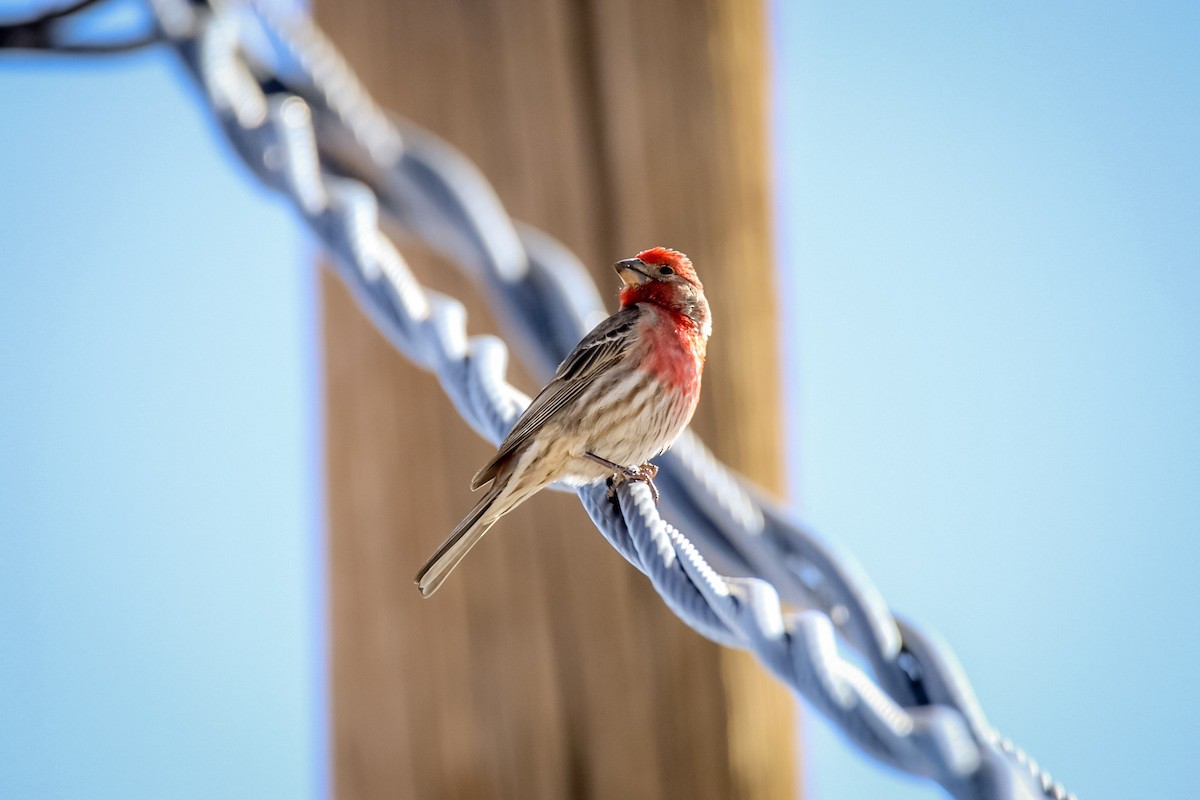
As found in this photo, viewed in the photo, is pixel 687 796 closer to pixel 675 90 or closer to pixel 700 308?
pixel 700 308

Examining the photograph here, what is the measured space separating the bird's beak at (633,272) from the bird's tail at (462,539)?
2.45 ft

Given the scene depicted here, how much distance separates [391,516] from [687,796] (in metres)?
1.17

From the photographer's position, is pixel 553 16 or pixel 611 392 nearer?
pixel 553 16

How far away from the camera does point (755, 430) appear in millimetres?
3770

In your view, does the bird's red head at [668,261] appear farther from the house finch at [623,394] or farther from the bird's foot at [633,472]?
the bird's foot at [633,472]

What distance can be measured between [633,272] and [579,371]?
34 cm

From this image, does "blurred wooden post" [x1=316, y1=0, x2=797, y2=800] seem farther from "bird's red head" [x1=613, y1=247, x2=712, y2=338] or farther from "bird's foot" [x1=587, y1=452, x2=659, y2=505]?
"bird's foot" [x1=587, y1=452, x2=659, y2=505]

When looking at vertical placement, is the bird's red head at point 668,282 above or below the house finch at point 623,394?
above

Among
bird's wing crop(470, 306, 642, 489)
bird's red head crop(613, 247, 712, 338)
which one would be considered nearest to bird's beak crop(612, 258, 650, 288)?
bird's red head crop(613, 247, 712, 338)

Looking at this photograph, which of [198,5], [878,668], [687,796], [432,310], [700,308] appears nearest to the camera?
[878,668]

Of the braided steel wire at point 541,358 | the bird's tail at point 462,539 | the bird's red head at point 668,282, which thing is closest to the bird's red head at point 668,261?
the bird's red head at point 668,282

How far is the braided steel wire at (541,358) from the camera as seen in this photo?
196 centimetres

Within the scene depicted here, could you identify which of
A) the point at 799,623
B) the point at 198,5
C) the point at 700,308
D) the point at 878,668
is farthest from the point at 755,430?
the point at 198,5

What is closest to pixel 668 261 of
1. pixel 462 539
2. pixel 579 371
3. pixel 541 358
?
pixel 579 371
